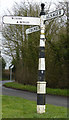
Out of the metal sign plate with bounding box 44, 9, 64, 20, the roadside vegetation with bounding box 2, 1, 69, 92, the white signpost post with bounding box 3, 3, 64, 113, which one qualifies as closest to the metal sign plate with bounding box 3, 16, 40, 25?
the white signpost post with bounding box 3, 3, 64, 113

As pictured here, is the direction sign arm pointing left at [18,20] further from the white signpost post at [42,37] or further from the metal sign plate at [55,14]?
the metal sign plate at [55,14]

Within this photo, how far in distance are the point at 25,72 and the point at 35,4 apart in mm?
6484

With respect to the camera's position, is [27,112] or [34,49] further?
[34,49]

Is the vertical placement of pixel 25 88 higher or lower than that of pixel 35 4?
lower

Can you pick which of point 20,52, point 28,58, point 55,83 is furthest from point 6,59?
point 55,83

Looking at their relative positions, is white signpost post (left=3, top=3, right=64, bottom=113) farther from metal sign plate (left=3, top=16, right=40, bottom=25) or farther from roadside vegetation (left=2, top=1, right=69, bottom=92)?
roadside vegetation (left=2, top=1, right=69, bottom=92)

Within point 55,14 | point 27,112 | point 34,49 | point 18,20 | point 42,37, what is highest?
point 55,14

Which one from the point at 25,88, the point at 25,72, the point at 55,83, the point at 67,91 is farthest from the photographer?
the point at 25,72

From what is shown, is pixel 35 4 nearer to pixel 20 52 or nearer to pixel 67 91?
pixel 20 52

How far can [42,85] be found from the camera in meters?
5.84

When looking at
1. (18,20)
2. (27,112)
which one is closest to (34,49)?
(27,112)

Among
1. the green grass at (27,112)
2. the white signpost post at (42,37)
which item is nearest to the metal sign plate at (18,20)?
the white signpost post at (42,37)

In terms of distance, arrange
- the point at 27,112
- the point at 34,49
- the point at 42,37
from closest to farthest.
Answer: the point at 42,37
the point at 27,112
the point at 34,49

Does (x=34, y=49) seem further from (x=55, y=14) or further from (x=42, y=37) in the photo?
(x=55, y=14)
